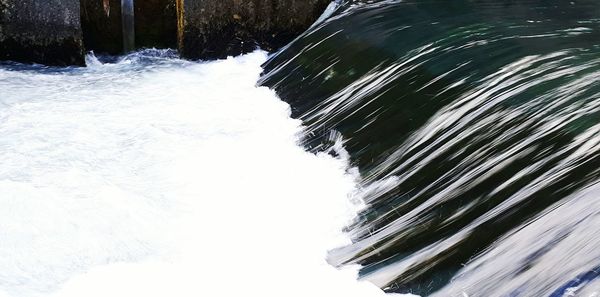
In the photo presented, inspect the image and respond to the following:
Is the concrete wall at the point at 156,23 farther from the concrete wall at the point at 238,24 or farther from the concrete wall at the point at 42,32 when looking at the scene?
the concrete wall at the point at 42,32

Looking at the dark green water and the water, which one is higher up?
the dark green water

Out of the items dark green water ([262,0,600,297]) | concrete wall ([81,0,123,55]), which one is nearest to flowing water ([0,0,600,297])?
dark green water ([262,0,600,297])

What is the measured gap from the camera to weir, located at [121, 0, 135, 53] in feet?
18.9

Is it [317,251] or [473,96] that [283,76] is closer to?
[473,96]

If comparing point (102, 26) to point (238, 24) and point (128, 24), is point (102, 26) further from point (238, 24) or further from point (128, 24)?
point (238, 24)

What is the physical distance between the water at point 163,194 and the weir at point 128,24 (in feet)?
2.81

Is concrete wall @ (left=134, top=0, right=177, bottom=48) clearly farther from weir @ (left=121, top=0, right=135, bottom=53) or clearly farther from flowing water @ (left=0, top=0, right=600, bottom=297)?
flowing water @ (left=0, top=0, right=600, bottom=297)

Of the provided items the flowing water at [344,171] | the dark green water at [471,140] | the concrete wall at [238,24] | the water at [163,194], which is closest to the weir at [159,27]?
the concrete wall at [238,24]

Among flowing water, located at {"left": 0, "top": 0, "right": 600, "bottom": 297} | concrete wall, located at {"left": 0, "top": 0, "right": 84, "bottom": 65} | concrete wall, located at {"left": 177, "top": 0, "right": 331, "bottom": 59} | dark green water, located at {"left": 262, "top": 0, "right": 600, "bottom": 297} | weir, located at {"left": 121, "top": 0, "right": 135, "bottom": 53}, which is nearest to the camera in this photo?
dark green water, located at {"left": 262, "top": 0, "right": 600, "bottom": 297}

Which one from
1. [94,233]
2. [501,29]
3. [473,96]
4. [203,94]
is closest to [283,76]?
[203,94]

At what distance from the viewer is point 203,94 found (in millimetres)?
4812

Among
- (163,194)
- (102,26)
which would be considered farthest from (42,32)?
(163,194)

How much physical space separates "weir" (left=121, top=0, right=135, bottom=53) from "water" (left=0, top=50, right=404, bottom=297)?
0.86 m

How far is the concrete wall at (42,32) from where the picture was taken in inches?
211
